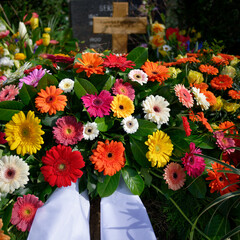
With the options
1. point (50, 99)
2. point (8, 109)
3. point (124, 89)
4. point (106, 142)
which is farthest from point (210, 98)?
point (8, 109)

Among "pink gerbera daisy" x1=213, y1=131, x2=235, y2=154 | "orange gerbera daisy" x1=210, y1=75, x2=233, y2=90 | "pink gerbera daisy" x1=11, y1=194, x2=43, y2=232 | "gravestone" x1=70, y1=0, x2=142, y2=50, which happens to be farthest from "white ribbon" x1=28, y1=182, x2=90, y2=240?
"gravestone" x1=70, y1=0, x2=142, y2=50

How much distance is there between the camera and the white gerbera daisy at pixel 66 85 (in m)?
0.70

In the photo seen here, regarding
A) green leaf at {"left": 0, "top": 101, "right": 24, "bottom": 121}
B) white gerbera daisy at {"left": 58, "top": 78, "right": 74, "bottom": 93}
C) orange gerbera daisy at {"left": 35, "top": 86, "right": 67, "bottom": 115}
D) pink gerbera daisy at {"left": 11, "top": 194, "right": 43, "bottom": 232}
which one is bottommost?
pink gerbera daisy at {"left": 11, "top": 194, "right": 43, "bottom": 232}

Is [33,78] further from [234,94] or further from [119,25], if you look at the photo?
[119,25]

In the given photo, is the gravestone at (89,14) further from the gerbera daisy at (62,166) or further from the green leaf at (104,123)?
the gerbera daisy at (62,166)

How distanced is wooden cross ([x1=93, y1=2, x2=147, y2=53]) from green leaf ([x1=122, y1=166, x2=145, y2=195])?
1836 millimetres

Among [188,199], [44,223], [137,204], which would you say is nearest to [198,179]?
[188,199]

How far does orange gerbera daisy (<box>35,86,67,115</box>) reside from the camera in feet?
→ 2.12

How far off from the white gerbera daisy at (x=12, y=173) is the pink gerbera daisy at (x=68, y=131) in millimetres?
120

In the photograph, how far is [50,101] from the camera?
650 millimetres

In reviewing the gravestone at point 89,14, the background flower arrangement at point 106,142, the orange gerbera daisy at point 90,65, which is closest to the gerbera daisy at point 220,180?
the background flower arrangement at point 106,142

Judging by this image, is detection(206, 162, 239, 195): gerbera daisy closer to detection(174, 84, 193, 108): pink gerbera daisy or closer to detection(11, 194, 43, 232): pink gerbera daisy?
detection(174, 84, 193, 108): pink gerbera daisy

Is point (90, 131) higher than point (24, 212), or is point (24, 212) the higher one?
point (90, 131)

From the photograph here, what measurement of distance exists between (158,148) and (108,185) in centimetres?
19
